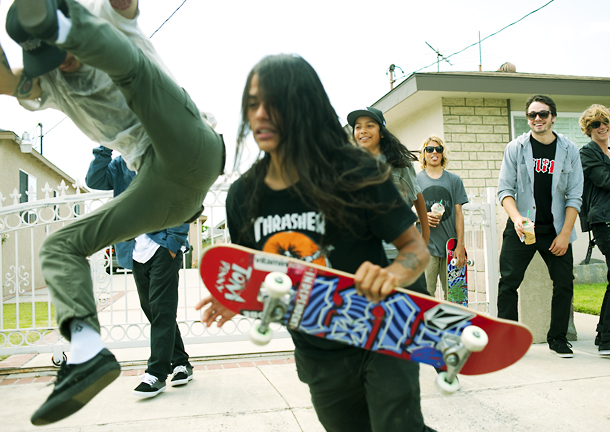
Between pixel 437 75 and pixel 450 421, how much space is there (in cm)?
744

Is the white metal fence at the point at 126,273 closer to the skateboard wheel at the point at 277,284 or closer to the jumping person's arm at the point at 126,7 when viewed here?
the jumping person's arm at the point at 126,7

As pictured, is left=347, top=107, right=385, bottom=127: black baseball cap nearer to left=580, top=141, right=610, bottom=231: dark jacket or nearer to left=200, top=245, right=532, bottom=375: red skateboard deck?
left=200, top=245, right=532, bottom=375: red skateboard deck

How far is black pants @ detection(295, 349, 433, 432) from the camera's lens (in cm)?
160

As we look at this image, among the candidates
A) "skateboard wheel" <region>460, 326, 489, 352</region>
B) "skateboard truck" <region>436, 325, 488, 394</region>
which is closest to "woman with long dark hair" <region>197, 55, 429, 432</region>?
"skateboard truck" <region>436, 325, 488, 394</region>

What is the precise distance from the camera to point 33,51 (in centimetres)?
171

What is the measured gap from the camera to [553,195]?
4.52 metres

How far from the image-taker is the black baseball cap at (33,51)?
1.65 meters

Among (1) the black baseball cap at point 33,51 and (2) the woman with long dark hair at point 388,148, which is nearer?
(1) the black baseball cap at point 33,51

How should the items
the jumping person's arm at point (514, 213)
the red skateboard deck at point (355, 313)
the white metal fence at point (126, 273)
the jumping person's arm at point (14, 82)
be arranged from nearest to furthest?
1. the red skateboard deck at point (355, 313)
2. the jumping person's arm at point (14, 82)
3. the jumping person's arm at point (514, 213)
4. the white metal fence at point (126, 273)

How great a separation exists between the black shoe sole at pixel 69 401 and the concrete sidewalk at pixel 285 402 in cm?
157

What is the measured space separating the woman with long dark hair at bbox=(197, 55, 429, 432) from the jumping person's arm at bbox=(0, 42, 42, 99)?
33.8 inches

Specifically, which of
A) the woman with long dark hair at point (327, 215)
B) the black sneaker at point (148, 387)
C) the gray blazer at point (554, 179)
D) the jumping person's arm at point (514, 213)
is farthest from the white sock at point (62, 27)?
the gray blazer at point (554, 179)

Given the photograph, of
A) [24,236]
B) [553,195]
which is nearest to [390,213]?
[553,195]

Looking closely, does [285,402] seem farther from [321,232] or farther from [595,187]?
[595,187]
